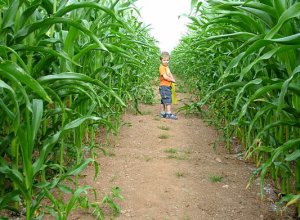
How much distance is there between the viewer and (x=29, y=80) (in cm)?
120

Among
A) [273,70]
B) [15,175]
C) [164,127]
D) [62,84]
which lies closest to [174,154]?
[164,127]

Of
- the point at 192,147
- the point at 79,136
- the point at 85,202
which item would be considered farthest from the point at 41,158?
the point at 192,147

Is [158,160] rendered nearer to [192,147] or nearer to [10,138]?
[192,147]

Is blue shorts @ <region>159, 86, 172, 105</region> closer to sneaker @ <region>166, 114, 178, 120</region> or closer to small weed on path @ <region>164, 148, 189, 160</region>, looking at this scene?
sneaker @ <region>166, 114, 178, 120</region>

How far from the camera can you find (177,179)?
2.83m

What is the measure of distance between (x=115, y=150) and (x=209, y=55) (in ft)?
5.10

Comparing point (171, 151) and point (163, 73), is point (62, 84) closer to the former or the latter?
point (171, 151)

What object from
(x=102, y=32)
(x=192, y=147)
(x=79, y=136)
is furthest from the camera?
(x=192, y=147)

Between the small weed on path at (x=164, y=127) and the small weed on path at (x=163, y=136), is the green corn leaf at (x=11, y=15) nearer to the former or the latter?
the small weed on path at (x=163, y=136)

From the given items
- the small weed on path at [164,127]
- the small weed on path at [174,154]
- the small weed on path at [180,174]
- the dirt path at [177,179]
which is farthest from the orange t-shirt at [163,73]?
the small weed on path at [180,174]

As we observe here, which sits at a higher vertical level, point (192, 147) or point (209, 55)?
point (209, 55)

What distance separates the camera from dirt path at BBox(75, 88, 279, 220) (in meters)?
2.29

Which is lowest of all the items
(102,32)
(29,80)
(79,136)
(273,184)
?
(273,184)

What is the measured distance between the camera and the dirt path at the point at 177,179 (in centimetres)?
229
